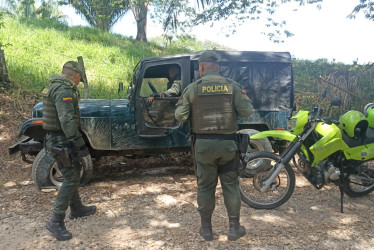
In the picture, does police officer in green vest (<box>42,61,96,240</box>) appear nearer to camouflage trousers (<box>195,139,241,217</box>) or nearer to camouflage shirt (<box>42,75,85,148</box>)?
camouflage shirt (<box>42,75,85,148</box>)

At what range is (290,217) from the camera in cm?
Answer: 344

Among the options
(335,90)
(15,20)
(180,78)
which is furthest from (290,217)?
(15,20)

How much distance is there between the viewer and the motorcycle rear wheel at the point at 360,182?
370 centimetres

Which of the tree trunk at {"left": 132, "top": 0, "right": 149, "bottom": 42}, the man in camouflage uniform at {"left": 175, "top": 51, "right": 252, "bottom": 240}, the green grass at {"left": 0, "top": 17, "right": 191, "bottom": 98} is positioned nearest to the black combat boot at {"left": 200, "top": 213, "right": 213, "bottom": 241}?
the man in camouflage uniform at {"left": 175, "top": 51, "right": 252, "bottom": 240}

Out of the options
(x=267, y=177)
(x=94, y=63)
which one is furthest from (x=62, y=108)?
(x=94, y=63)

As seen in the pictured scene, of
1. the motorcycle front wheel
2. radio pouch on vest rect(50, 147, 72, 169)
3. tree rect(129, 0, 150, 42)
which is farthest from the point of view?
tree rect(129, 0, 150, 42)

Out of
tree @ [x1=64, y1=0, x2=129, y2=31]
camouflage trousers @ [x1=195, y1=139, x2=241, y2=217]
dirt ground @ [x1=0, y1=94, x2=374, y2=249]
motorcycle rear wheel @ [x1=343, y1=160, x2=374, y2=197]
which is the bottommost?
dirt ground @ [x1=0, y1=94, x2=374, y2=249]

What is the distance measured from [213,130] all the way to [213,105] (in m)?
0.22

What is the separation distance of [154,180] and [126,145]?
70 centimetres

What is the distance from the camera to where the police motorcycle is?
138 inches

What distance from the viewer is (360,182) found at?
3754 millimetres

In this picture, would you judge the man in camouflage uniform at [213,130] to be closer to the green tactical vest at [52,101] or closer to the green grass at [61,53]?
the green tactical vest at [52,101]

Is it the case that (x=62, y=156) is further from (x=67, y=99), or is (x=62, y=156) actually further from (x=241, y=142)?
(x=241, y=142)

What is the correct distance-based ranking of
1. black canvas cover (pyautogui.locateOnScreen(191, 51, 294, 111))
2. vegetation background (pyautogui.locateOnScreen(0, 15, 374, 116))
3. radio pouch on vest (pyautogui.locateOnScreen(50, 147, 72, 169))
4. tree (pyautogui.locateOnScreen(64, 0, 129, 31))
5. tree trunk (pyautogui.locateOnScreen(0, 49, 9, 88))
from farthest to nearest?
tree (pyautogui.locateOnScreen(64, 0, 129, 31)) < vegetation background (pyautogui.locateOnScreen(0, 15, 374, 116)) < tree trunk (pyautogui.locateOnScreen(0, 49, 9, 88)) < black canvas cover (pyautogui.locateOnScreen(191, 51, 294, 111)) < radio pouch on vest (pyautogui.locateOnScreen(50, 147, 72, 169))
